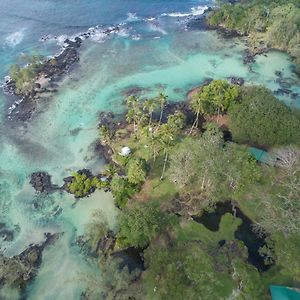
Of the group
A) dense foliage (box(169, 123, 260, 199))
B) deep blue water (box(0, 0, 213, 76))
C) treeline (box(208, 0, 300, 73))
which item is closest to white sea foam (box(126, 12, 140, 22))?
deep blue water (box(0, 0, 213, 76))

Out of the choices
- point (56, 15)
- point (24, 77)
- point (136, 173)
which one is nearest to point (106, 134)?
point (136, 173)

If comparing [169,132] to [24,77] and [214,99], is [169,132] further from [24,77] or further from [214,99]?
[24,77]

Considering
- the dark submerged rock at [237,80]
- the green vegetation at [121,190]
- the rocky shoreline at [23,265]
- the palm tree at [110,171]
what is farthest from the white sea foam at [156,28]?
the rocky shoreline at [23,265]

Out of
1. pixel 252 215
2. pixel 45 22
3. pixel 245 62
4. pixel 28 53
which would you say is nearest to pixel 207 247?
pixel 252 215

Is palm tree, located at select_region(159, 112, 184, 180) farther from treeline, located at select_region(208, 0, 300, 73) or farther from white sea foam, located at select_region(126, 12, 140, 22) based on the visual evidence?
white sea foam, located at select_region(126, 12, 140, 22)

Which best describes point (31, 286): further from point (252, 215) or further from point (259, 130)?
point (259, 130)
